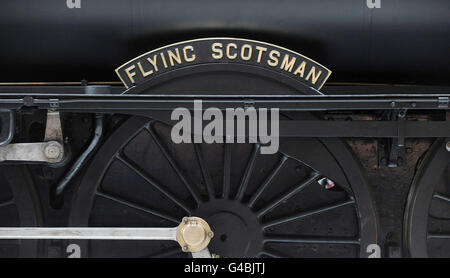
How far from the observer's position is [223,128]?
295 centimetres

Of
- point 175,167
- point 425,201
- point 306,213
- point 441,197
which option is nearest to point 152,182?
point 175,167

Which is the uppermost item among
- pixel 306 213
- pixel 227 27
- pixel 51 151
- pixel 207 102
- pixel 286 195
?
pixel 227 27

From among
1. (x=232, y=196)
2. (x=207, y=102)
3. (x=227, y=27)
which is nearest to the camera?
(x=207, y=102)

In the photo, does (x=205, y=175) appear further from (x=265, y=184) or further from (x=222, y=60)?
(x=222, y=60)

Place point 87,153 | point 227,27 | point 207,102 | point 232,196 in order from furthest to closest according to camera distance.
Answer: point 232,196 → point 87,153 → point 227,27 → point 207,102

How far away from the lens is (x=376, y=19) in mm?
3014

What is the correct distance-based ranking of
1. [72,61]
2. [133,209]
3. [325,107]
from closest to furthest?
[325,107] → [72,61] → [133,209]

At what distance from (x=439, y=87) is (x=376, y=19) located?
595mm

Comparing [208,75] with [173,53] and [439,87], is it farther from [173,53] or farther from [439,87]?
[439,87]

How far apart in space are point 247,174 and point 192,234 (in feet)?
1.65

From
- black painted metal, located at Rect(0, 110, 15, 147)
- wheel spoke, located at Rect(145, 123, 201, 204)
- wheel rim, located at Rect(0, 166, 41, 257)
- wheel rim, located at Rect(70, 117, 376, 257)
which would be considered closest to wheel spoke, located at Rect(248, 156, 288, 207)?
wheel rim, located at Rect(70, 117, 376, 257)

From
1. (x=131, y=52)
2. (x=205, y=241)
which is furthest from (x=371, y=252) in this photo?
(x=131, y=52)

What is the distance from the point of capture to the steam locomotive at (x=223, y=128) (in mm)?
2924

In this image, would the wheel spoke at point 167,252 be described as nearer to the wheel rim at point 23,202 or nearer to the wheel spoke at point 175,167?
the wheel spoke at point 175,167
